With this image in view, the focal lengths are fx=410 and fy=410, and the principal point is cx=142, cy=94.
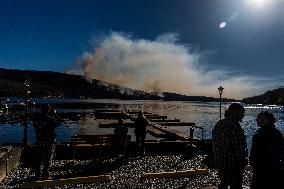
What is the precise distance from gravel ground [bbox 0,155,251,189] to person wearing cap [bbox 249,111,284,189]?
19.2ft

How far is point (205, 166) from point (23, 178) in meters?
7.90

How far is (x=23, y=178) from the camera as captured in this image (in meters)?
15.0

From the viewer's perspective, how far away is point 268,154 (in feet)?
26.4

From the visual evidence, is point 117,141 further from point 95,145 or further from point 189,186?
point 189,186

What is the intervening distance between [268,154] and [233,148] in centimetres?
103

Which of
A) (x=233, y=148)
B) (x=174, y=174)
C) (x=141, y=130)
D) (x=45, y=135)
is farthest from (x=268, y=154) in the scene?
(x=141, y=130)

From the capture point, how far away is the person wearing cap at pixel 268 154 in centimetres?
804

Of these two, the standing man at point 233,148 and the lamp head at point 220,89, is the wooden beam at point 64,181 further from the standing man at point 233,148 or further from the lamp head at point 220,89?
the lamp head at point 220,89

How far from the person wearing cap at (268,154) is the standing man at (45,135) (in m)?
8.04

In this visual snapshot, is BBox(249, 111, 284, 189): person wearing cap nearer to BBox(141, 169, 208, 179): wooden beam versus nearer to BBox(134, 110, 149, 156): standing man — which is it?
BBox(141, 169, 208, 179): wooden beam

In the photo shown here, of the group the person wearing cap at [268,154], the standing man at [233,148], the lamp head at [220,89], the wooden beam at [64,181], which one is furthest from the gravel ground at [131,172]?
the lamp head at [220,89]

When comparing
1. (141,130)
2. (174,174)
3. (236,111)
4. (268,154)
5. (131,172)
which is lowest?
(131,172)

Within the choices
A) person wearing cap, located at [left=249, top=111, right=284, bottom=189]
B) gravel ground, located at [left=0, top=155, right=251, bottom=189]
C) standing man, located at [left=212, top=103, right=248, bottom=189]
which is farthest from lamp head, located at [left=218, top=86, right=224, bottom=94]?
person wearing cap, located at [left=249, top=111, right=284, bottom=189]

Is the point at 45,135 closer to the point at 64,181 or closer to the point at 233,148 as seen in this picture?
the point at 64,181
